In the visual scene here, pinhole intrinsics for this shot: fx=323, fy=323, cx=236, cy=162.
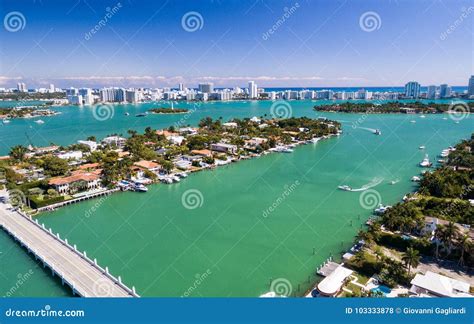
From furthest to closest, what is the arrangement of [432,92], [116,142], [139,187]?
[432,92] → [116,142] → [139,187]

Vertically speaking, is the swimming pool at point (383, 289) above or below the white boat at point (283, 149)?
below

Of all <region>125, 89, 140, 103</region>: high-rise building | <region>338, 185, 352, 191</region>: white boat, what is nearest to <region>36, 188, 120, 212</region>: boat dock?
<region>338, 185, 352, 191</region>: white boat

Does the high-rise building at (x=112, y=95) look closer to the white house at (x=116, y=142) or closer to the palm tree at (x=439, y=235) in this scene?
the white house at (x=116, y=142)

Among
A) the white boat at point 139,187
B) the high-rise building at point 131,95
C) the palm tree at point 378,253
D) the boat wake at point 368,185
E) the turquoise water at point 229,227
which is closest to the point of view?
the turquoise water at point 229,227

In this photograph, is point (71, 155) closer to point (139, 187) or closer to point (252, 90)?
point (139, 187)

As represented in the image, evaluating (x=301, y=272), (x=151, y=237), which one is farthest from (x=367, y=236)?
(x=151, y=237)

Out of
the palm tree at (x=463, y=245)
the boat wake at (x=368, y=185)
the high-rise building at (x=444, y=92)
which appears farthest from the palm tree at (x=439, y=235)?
the high-rise building at (x=444, y=92)

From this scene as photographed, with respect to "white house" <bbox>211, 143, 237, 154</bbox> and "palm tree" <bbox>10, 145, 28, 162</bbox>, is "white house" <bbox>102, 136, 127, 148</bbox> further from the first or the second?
"white house" <bbox>211, 143, 237, 154</bbox>

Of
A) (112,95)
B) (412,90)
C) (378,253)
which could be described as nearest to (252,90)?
(112,95)
